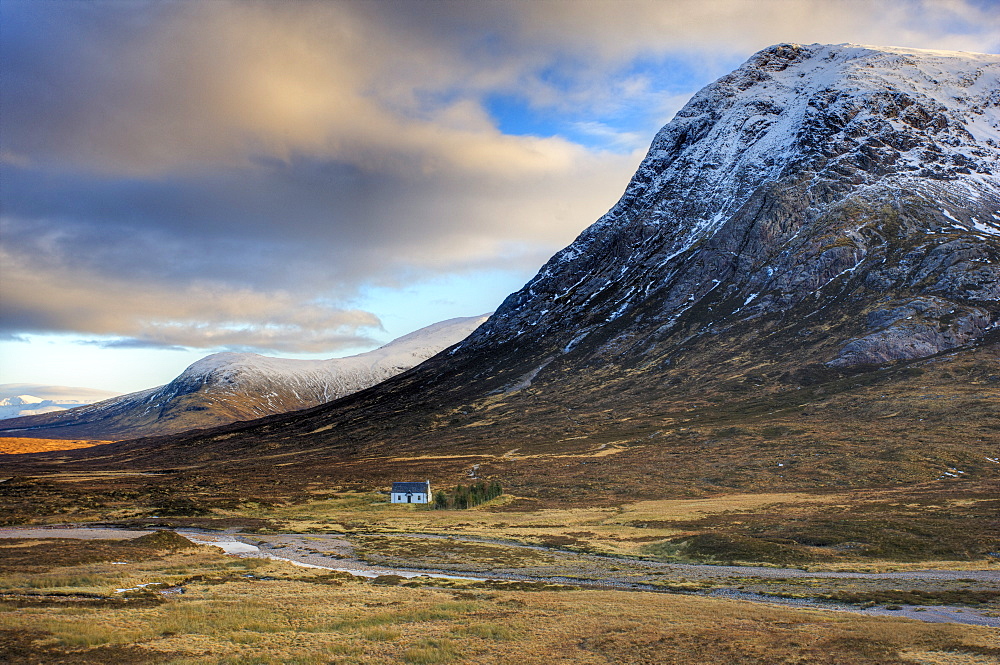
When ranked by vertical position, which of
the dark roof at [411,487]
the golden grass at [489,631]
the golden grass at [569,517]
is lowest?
the golden grass at [569,517]

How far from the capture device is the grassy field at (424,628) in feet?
86.9

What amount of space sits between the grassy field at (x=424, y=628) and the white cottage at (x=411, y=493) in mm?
70224

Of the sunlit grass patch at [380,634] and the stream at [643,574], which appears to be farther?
the stream at [643,574]

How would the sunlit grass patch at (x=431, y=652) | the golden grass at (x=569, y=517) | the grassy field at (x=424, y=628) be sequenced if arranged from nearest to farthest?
the sunlit grass patch at (x=431, y=652) → the grassy field at (x=424, y=628) → the golden grass at (x=569, y=517)

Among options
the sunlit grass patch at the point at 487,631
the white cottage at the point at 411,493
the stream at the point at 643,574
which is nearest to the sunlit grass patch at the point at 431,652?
the sunlit grass patch at the point at 487,631

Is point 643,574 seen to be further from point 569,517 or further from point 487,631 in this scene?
point 569,517

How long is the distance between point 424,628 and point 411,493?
3387 inches

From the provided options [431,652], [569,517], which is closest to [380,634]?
[431,652]

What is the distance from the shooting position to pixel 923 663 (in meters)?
25.7

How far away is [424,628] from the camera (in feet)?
103

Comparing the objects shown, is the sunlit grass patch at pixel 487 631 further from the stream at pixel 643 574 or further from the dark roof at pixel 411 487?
the dark roof at pixel 411 487

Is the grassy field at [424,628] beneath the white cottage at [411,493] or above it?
above

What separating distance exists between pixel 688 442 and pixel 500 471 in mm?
44923

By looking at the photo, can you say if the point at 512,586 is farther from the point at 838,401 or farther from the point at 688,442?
the point at 838,401
